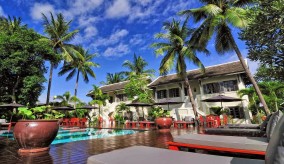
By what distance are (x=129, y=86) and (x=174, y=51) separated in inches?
297

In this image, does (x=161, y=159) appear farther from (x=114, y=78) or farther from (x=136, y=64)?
(x=114, y=78)

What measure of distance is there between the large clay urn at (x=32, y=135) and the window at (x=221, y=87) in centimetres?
1841

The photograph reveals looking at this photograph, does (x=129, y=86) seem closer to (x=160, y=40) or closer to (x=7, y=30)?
(x=160, y=40)

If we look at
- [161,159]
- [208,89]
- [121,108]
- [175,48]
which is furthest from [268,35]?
[121,108]

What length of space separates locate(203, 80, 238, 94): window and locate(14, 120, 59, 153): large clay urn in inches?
725

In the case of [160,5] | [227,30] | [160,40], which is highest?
[160,5]

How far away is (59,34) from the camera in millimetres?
26094

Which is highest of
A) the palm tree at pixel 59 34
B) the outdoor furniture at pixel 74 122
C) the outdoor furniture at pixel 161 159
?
the palm tree at pixel 59 34

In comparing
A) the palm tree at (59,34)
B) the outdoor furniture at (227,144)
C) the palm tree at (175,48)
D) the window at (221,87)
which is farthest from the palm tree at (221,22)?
the palm tree at (59,34)

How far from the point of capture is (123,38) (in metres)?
33.6

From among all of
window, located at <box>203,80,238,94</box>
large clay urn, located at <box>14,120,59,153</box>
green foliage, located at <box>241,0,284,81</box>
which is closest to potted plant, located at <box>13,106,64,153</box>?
large clay urn, located at <box>14,120,59,153</box>

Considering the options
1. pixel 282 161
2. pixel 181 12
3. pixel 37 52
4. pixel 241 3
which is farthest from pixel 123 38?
pixel 282 161

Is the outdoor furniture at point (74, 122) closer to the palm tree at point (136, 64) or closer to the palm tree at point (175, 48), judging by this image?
the palm tree at point (175, 48)

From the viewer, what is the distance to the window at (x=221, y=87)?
1922 centimetres
